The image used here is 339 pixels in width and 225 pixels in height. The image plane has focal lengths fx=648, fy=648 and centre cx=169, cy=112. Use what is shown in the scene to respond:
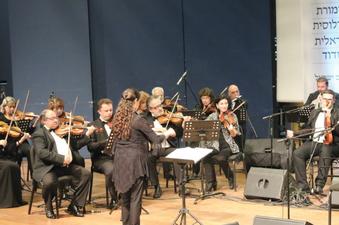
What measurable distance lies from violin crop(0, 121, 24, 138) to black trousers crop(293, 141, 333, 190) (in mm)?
3545

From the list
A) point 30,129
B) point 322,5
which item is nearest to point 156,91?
point 30,129

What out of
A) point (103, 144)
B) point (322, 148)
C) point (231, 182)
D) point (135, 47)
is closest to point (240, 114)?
point (231, 182)

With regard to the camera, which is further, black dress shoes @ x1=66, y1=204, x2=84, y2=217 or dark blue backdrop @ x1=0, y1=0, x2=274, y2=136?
dark blue backdrop @ x1=0, y1=0, x2=274, y2=136

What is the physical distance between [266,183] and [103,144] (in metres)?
2.03

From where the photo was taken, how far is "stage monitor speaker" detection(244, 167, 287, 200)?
7699 millimetres

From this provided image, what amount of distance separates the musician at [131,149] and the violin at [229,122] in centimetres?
285

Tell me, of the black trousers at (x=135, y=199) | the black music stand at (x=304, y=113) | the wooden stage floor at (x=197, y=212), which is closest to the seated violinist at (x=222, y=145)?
the wooden stage floor at (x=197, y=212)

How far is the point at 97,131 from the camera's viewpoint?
778 centimetres

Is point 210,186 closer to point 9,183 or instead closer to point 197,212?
point 197,212

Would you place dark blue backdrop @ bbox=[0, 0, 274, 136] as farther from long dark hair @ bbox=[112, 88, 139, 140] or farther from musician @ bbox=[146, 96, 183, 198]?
long dark hair @ bbox=[112, 88, 139, 140]

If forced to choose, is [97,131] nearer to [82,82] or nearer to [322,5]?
[82,82]

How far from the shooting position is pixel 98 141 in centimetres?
778

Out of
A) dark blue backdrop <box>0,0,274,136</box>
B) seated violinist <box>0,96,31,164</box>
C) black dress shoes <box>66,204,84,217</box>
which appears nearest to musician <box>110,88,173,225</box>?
black dress shoes <box>66,204,84,217</box>

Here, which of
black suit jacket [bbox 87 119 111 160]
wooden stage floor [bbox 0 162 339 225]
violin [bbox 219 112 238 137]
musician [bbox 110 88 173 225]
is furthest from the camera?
violin [bbox 219 112 238 137]
